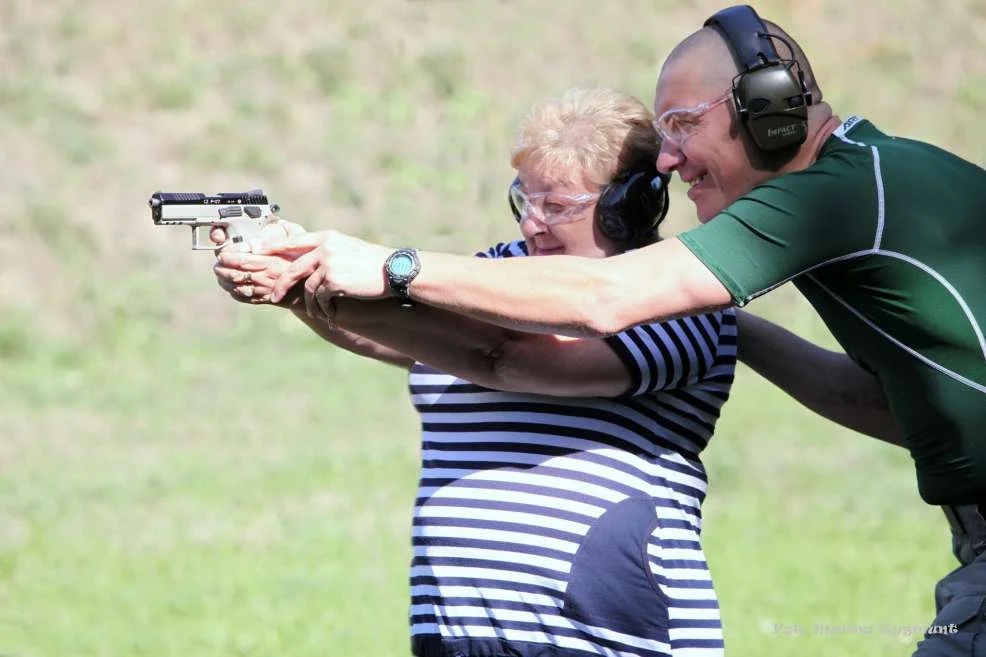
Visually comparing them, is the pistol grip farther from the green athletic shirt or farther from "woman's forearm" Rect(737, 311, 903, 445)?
"woman's forearm" Rect(737, 311, 903, 445)

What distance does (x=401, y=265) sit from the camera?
268 cm

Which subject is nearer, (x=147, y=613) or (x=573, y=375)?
(x=573, y=375)

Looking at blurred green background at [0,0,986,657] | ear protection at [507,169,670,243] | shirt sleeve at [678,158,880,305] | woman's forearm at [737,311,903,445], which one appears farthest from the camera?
blurred green background at [0,0,986,657]

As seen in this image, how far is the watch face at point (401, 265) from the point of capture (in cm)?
266

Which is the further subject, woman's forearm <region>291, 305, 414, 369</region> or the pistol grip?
woman's forearm <region>291, 305, 414, 369</region>

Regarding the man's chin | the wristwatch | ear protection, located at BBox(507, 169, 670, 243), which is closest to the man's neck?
the man's chin

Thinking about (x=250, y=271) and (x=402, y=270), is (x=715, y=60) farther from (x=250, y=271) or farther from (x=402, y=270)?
(x=250, y=271)

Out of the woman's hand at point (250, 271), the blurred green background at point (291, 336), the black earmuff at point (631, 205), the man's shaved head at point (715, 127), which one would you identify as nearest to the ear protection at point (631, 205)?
the black earmuff at point (631, 205)

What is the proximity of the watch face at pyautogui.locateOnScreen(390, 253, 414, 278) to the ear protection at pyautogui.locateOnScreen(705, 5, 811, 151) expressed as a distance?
2.50 feet

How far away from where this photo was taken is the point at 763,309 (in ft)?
36.8

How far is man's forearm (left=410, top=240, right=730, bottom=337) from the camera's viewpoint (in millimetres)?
2576

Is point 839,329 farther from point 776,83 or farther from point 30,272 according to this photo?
point 30,272

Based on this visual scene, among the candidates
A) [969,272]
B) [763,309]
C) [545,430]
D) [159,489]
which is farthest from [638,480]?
[763,309]

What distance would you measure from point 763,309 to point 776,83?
8.62 meters
